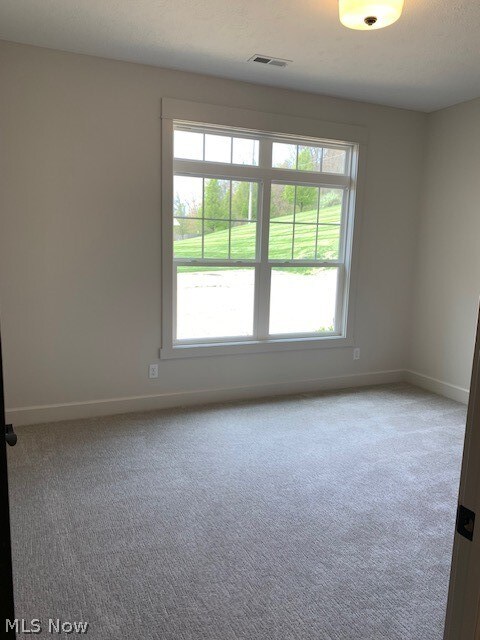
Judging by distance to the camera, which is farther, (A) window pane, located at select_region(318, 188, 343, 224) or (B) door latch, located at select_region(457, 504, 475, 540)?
(A) window pane, located at select_region(318, 188, 343, 224)

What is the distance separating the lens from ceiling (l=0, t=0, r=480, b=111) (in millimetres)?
2719

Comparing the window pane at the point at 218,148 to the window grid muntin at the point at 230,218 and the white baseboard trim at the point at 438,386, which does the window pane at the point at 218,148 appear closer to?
the window grid muntin at the point at 230,218

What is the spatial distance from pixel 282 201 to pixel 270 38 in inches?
58.0

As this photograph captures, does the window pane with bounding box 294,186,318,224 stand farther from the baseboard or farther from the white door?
the white door

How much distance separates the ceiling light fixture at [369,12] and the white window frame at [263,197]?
1697 millimetres

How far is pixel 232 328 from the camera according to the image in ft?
14.3

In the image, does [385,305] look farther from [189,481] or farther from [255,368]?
[189,481]

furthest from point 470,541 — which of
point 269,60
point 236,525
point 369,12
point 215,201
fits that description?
point 215,201

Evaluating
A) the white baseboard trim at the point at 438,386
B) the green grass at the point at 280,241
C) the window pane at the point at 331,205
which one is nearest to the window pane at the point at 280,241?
the green grass at the point at 280,241

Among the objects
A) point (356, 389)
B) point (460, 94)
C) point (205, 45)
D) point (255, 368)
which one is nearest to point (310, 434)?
point (255, 368)

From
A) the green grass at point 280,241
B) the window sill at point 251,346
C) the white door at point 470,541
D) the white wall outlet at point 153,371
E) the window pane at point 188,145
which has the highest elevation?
the window pane at point 188,145

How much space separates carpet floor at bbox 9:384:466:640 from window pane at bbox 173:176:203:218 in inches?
66.9

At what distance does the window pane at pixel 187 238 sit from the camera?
402 centimetres

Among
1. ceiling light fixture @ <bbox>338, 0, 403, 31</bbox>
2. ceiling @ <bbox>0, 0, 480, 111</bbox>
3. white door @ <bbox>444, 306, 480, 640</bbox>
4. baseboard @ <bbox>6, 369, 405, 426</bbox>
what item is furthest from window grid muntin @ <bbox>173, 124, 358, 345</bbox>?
white door @ <bbox>444, 306, 480, 640</bbox>
